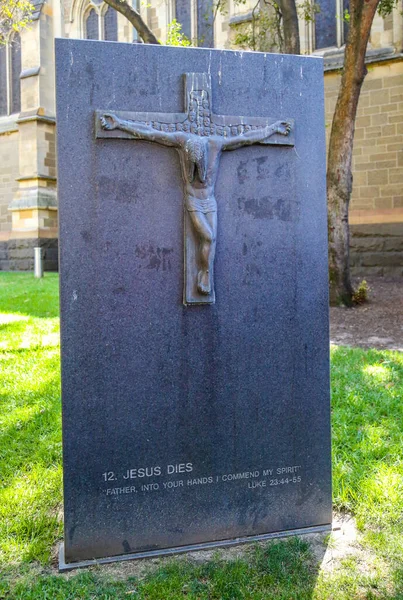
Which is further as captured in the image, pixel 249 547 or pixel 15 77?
pixel 15 77

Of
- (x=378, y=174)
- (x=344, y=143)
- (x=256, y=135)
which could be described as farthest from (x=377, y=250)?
(x=256, y=135)

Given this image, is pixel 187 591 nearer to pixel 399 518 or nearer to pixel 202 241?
pixel 399 518

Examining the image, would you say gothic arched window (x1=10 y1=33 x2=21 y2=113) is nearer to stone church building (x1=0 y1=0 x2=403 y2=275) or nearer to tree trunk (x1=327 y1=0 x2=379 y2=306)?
stone church building (x1=0 y1=0 x2=403 y2=275)

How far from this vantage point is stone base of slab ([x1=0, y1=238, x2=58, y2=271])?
63.2 feet

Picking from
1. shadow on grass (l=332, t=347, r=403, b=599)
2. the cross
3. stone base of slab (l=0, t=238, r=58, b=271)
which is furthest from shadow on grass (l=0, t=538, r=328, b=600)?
stone base of slab (l=0, t=238, r=58, b=271)

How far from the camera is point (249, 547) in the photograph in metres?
2.79

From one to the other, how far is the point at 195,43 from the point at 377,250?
8.20 m

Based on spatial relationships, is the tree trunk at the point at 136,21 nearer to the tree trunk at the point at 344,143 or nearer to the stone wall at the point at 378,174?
the tree trunk at the point at 344,143

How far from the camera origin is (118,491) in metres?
2.69

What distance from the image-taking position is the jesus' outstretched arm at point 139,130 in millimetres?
2578

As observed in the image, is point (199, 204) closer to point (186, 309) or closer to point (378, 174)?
point (186, 309)

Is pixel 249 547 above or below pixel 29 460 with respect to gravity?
below

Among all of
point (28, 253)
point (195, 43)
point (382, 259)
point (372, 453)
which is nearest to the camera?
point (372, 453)

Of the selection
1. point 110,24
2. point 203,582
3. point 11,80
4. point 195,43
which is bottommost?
point 203,582
